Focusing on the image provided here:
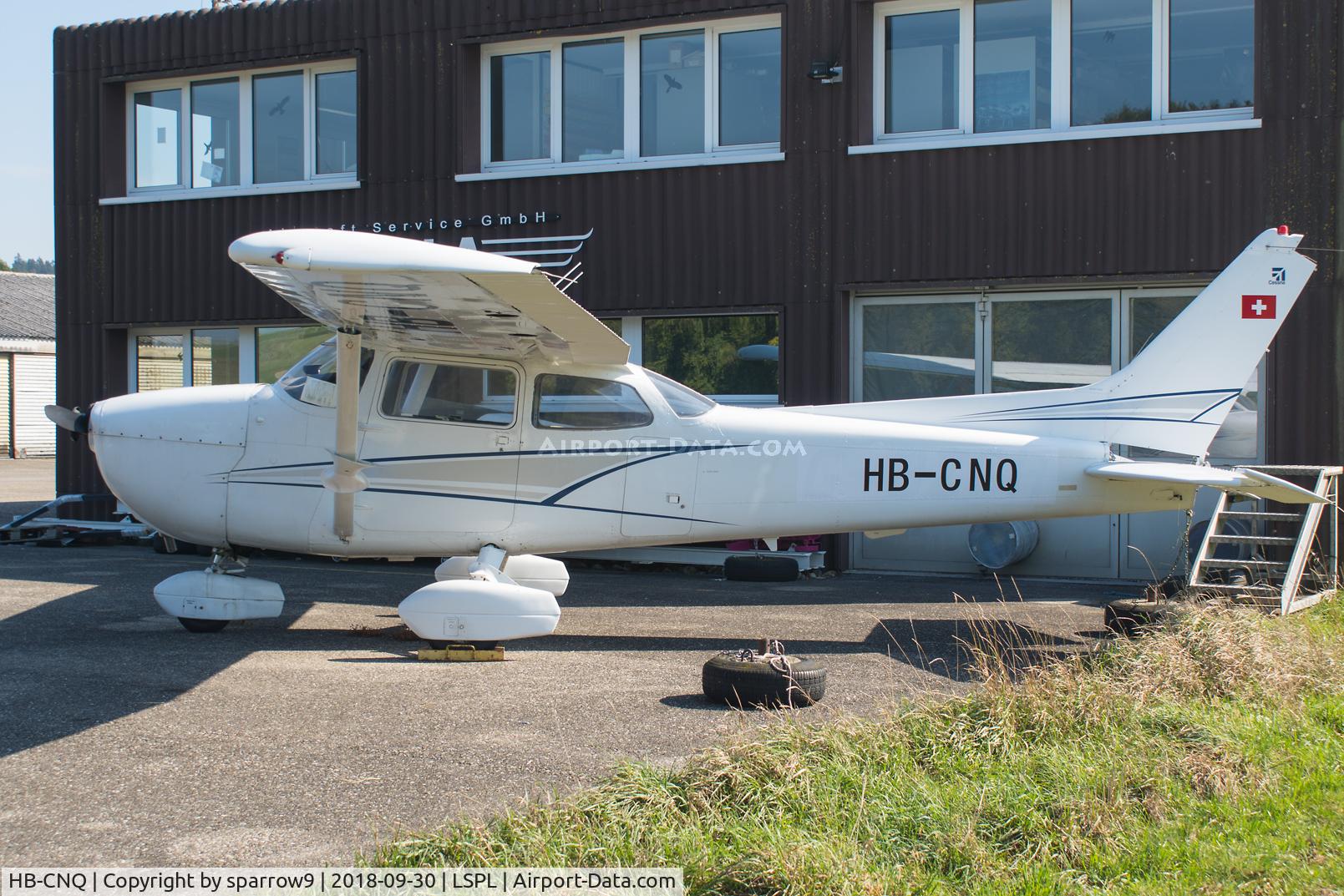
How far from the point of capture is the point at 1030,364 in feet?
40.6

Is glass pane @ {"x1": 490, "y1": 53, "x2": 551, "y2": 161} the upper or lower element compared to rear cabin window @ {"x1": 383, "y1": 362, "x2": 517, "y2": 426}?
upper

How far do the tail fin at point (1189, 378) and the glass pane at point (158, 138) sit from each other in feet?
38.3

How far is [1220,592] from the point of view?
891cm

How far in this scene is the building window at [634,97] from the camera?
523 inches

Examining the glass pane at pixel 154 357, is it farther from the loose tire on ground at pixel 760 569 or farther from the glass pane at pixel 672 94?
the loose tire on ground at pixel 760 569

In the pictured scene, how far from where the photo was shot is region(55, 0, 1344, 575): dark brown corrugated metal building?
11367mm

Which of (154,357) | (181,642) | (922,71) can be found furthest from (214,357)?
(922,71)

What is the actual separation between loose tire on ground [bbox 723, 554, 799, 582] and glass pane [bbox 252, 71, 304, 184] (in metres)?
7.57

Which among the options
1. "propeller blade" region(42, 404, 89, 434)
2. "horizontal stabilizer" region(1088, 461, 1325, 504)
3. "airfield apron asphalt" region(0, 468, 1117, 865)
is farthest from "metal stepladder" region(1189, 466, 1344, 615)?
"propeller blade" region(42, 404, 89, 434)

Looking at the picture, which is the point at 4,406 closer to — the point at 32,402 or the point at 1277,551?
the point at 32,402

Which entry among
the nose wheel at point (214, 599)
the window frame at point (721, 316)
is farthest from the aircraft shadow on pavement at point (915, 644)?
the window frame at point (721, 316)

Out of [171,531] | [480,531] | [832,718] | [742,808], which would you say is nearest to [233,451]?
[171,531]

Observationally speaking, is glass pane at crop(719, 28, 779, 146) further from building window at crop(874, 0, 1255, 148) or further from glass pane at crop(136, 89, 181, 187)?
glass pane at crop(136, 89, 181, 187)

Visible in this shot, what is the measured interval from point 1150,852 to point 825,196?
30.7 feet
